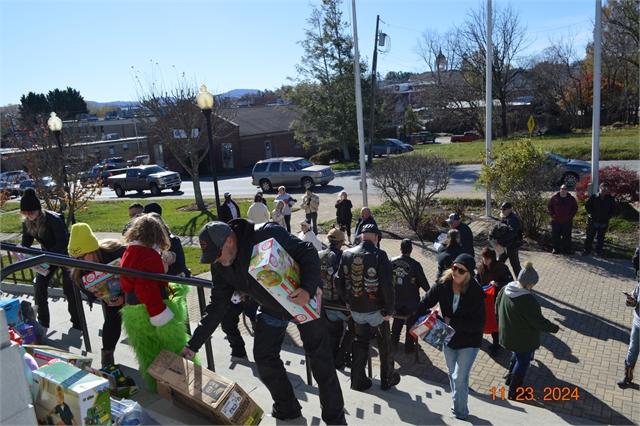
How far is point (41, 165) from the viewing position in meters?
17.4

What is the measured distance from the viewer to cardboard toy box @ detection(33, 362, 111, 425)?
9.96 feet

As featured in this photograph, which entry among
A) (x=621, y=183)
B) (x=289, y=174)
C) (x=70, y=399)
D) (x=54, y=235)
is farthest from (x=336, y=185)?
(x=70, y=399)

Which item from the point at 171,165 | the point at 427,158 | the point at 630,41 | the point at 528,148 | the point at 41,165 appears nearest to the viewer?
the point at 528,148

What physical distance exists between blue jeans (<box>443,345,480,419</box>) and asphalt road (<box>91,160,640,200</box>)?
15.4 m

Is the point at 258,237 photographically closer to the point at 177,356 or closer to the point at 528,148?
the point at 177,356

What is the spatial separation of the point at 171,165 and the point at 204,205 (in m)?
22.1

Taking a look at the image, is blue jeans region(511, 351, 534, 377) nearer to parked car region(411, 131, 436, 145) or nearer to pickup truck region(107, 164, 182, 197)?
pickup truck region(107, 164, 182, 197)

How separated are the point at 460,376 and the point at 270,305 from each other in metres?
2.29

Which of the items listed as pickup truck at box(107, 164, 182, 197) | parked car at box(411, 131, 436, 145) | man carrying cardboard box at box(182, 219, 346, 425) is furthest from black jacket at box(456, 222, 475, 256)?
parked car at box(411, 131, 436, 145)

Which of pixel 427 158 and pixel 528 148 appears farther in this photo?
pixel 427 158

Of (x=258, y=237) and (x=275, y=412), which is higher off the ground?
(x=258, y=237)

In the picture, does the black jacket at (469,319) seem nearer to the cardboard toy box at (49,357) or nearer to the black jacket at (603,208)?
the cardboard toy box at (49,357)

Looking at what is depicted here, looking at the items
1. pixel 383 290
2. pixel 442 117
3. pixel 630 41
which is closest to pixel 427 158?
pixel 383 290

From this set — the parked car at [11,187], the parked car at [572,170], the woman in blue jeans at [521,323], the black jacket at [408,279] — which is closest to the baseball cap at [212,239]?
the woman in blue jeans at [521,323]
